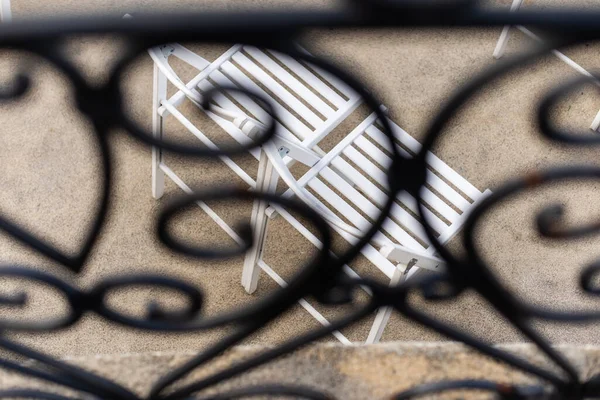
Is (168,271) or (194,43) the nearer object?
(194,43)

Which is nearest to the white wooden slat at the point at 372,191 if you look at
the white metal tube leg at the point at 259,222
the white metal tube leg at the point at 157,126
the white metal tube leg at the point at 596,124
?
the white metal tube leg at the point at 259,222

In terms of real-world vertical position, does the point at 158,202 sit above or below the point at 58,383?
above

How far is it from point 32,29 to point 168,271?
208cm

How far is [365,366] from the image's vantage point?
1.31 m

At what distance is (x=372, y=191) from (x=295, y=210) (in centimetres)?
153

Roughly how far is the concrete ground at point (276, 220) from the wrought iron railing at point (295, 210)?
1.49 meters

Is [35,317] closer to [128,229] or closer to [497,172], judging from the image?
[128,229]

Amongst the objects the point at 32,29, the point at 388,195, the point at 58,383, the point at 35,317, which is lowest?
the point at 58,383

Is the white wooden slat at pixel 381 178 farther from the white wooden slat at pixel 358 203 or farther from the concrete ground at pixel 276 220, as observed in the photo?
the concrete ground at pixel 276 220

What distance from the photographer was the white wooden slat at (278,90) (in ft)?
8.95

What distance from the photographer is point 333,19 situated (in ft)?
2.96

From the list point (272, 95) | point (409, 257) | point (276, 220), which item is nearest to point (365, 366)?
point (409, 257)

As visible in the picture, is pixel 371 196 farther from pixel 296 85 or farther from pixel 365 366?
pixel 365 366

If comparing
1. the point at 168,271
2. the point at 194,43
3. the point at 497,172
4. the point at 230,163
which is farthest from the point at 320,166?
the point at 194,43
